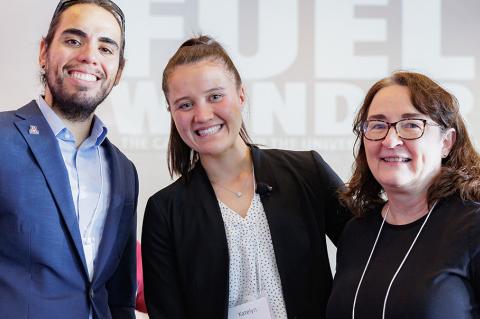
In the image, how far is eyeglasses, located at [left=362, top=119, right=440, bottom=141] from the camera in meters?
1.92

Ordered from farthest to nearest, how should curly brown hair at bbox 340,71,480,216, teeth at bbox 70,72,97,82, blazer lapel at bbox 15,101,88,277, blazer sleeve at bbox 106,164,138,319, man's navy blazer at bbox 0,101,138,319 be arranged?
blazer sleeve at bbox 106,164,138,319 < teeth at bbox 70,72,97,82 < blazer lapel at bbox 15,101,88,277 < man's navy blazer at bbox 0,101,138,319 < curly brown hair at bbox 340,71,480,216

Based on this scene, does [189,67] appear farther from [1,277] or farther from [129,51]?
[129,51]

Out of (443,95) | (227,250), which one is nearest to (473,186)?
(443,95)

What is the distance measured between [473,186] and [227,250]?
852 millimetres

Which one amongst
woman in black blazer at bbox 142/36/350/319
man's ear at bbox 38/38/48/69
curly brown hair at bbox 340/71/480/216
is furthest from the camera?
man's ear at bbox 38/38/48/69

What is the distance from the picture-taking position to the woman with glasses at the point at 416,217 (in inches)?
68.7

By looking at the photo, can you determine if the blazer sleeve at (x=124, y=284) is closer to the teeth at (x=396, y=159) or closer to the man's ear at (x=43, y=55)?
the man's ear at (x=43, y=55)

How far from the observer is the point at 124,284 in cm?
258

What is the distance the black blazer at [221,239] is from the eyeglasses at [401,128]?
1.42ft

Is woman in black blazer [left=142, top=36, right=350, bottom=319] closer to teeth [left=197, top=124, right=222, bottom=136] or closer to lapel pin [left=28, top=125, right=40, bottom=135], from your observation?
teeth [left=197, top=124, right=222, bottom=136]

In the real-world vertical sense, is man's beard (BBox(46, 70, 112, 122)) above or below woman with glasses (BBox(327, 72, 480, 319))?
above

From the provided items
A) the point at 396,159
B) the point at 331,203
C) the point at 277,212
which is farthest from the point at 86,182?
the point at 396,159

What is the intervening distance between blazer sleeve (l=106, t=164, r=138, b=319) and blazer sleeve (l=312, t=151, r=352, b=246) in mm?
765

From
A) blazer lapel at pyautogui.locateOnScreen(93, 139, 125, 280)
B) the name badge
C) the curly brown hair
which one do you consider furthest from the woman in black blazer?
the curly brown hair
